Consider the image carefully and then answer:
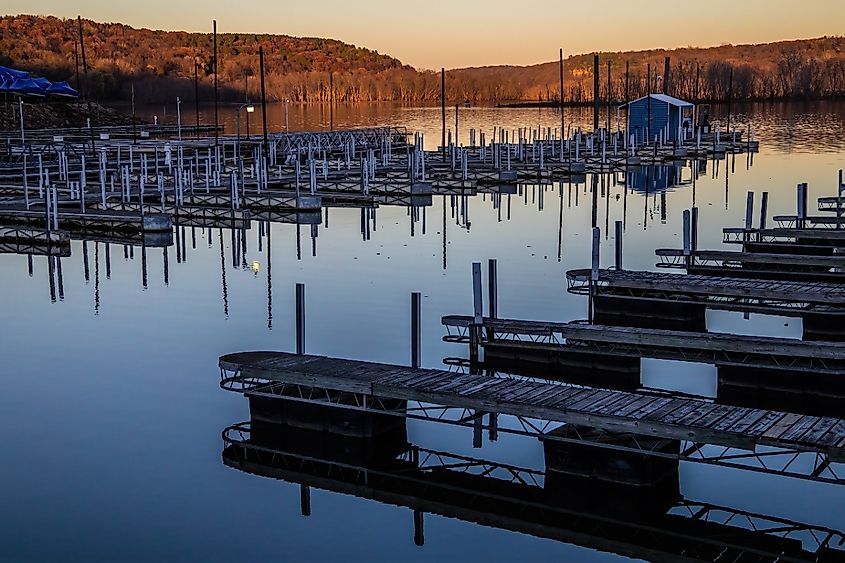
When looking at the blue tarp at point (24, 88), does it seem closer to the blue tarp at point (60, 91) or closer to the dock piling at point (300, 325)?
the blue tarp at point (60, 91)

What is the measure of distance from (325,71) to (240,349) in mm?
165131

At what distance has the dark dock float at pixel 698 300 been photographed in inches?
664

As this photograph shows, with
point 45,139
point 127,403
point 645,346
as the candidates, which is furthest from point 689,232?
point 45,139

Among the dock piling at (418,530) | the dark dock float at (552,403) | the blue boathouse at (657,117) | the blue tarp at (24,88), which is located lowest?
the dock piling at (418,530)

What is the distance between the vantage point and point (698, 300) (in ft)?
57.4

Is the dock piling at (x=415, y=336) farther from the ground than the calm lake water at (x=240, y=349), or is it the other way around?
the dock piling at (x=415, y=336)

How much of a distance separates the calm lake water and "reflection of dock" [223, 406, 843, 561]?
16cm

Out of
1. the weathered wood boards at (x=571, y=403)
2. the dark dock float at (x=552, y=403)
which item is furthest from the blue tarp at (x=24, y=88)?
the weathered wood boards at (x=571, y=403)

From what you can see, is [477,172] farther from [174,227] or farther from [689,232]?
[689,232]

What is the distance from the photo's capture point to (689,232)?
21203mm

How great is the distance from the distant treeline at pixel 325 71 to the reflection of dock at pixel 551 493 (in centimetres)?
9300

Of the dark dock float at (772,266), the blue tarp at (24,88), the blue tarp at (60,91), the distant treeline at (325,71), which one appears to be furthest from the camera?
the distant treeline at (325,71)

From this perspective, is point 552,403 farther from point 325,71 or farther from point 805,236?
point 325,71

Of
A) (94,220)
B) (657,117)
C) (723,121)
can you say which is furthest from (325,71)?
(94,220)
